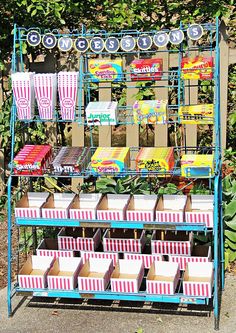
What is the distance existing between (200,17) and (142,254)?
8.51ft

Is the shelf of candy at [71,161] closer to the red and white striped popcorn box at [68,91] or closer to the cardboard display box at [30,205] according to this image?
the red and white striped popcorn box at [68,91]

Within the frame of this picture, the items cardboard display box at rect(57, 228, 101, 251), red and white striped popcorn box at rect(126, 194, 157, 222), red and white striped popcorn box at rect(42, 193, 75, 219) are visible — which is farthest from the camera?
cardboard display box at rect(57, 228, 101, 251)

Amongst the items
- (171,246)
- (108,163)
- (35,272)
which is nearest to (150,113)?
(108,163)

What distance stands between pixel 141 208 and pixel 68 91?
45.4 inches

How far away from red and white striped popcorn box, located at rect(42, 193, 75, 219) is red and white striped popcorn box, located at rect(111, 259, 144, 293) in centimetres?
59

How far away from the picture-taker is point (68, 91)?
5.47m

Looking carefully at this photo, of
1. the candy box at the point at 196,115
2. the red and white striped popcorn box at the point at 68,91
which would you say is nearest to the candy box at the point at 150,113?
the candy box at the point at 196,115

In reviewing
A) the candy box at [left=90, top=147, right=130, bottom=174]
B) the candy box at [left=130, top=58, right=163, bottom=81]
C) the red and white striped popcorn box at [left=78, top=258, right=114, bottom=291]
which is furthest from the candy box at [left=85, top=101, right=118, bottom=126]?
the red and white striped popcorn box at [left=78, top=258, right=114, bottom=291]

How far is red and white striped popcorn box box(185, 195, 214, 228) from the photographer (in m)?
5.37

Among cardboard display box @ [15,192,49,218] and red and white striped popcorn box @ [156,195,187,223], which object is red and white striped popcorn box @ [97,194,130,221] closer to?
red and white striped popcorn box @ [156,195,187,223]

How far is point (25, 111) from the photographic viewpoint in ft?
18.1

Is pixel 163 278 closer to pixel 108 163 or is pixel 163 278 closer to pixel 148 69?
pixel 108 163

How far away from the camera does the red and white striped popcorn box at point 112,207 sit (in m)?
5.52

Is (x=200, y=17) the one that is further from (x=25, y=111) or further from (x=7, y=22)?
(x=25, y=111)
